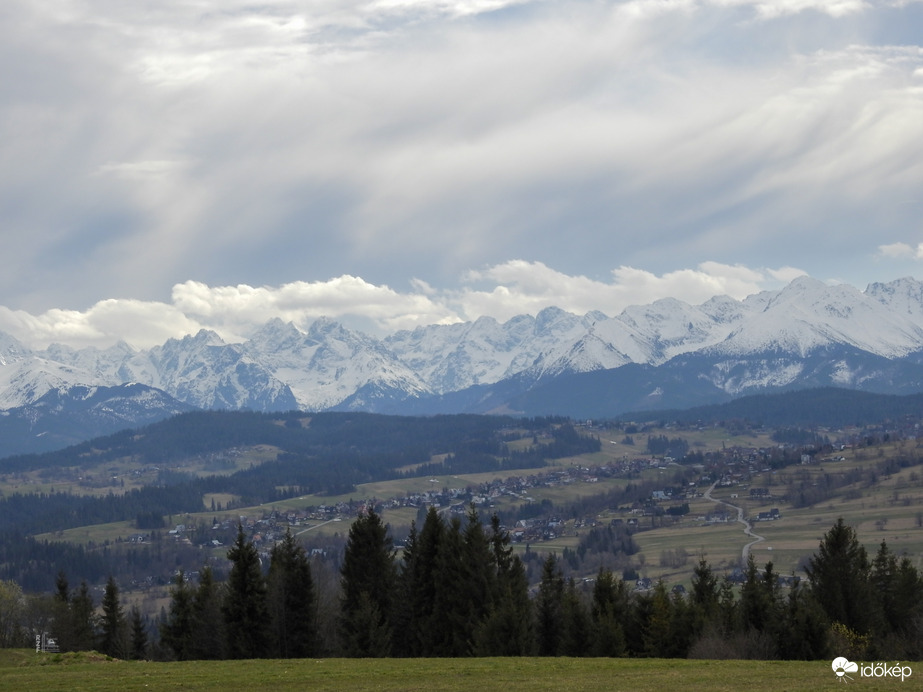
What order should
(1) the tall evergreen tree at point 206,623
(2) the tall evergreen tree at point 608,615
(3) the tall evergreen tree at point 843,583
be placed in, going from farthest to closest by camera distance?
(1) the tall evergreen tree at point 206,623 < (3) the tall evergreen tree at point 843,583 < (2) the tall evergreen tree at point 608,615

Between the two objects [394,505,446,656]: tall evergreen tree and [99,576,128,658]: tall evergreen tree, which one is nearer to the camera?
[394,505,446,656]: tall evergreen tree

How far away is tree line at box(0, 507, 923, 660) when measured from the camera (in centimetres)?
6819

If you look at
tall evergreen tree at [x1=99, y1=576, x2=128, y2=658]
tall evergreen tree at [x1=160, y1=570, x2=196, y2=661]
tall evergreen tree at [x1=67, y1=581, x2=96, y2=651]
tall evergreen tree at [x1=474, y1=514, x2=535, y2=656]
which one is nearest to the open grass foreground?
tall evergreen tree at [x1=474, y1=514, x2=535, y2=656]

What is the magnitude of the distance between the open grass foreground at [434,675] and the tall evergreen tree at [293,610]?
61.4 ft

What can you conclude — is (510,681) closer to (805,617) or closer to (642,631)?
(805,617)

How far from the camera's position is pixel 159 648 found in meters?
94.1

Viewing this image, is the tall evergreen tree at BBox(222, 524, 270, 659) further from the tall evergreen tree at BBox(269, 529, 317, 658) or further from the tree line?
the tall evergreen tree at BBox(269, 529, 317, 658)

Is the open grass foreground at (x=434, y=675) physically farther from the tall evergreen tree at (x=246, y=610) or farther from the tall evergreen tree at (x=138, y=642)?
the tall evergreen tree at (x=138, y=642)

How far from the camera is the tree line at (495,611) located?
2685 inches

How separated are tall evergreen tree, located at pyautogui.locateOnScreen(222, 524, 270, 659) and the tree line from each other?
86mm

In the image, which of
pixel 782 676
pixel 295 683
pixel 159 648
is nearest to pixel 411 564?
pixel 159 648

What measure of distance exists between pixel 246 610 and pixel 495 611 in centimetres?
1784

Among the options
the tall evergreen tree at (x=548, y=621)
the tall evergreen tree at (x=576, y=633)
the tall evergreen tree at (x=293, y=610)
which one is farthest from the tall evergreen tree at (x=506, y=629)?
the tall evergreen tree at (x=293, y=610)

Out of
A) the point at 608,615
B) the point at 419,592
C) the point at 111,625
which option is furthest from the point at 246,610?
the point at 111,625
